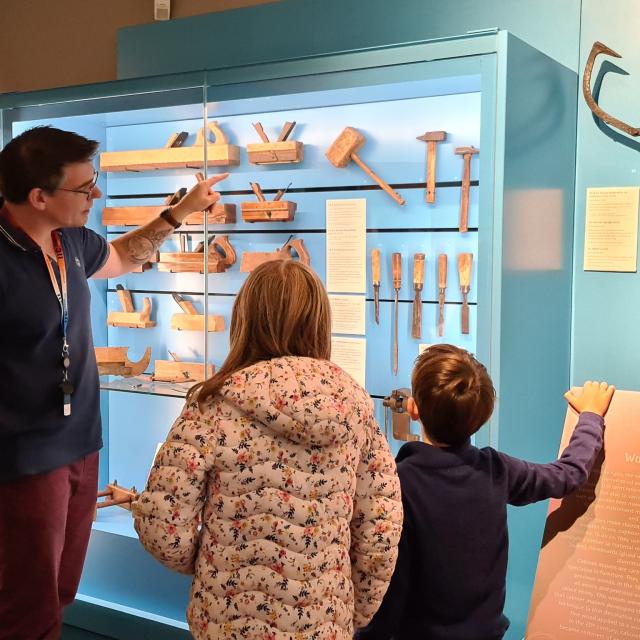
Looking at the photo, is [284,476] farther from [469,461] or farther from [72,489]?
[72,489]

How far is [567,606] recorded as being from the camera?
235 cm

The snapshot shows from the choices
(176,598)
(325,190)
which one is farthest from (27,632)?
(325,190)

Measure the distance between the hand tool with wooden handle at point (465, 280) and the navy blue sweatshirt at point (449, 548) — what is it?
2.57 ft

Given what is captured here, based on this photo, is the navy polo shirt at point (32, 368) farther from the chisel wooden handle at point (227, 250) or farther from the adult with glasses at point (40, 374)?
the chisel wooden handle at point (227, 250)

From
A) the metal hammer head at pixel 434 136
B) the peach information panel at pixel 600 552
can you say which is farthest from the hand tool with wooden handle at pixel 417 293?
the peach information panel at pixel 600 552

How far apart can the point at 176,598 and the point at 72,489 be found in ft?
3.04

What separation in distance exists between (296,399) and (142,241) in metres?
1.49

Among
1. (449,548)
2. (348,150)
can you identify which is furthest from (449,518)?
(348,150)

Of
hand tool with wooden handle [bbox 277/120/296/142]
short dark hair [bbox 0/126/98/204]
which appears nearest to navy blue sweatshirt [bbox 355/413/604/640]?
short dark hair [bbox 0/126/98/204]

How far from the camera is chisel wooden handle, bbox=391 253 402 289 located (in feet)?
9.53

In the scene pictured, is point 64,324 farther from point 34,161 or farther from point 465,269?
point 465,269

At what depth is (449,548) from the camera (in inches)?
77.2

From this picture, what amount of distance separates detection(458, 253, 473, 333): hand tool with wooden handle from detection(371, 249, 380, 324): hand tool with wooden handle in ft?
0.99

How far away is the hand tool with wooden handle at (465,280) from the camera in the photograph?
2.76 m
